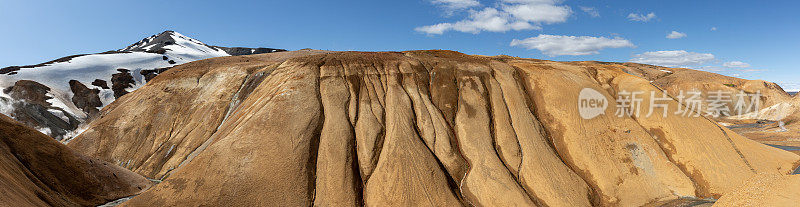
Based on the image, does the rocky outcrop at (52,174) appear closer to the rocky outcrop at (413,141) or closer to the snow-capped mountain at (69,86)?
the rocky outcrop at (413,141)

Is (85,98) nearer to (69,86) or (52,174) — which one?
(69,86)

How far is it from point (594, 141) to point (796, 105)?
7120cm

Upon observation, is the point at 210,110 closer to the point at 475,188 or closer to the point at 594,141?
the point at 475,188

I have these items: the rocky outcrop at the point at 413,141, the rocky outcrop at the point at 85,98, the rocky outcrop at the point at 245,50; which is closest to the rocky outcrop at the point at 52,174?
the rocky outcrop at the point at 413,141

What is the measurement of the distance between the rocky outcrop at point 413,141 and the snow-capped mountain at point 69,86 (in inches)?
717

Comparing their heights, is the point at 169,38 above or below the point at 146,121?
above

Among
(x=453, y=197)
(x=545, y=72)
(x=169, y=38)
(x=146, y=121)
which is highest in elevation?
(x=169, y=38)

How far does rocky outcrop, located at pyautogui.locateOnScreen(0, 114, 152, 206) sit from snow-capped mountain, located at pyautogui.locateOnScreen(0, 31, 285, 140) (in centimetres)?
2498

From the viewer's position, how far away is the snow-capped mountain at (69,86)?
38500 mm

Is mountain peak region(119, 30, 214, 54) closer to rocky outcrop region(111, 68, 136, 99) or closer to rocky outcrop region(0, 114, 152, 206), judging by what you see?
rocky outcrop region(111, 68, 136, 99)

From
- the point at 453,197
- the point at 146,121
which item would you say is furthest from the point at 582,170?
the point at 146,121

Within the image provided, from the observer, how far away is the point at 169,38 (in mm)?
114875

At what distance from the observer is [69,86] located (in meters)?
49.5

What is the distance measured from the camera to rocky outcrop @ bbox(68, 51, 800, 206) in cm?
1888
